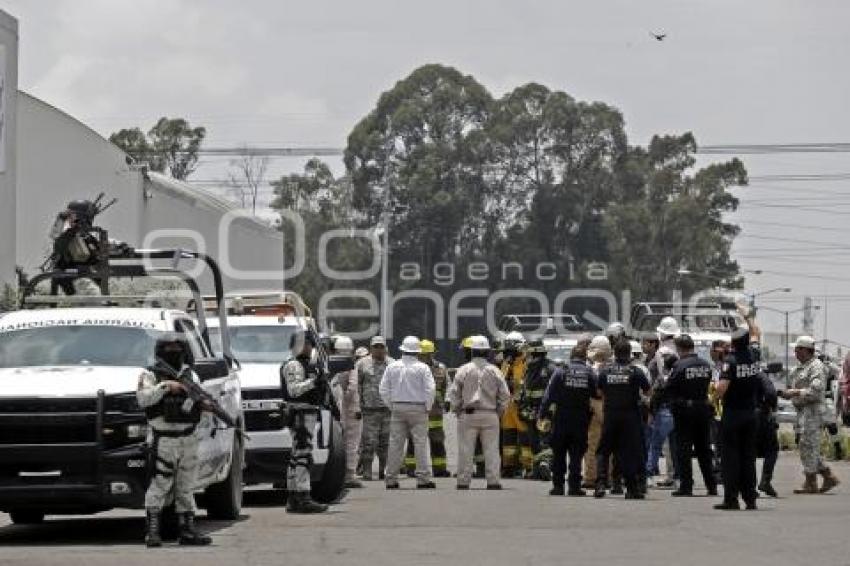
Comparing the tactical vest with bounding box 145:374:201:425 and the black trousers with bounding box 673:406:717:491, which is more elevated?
the tactical vest with bounding box 145:374:201:425

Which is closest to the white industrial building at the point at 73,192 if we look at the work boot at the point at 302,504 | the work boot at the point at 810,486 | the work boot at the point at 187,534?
the work boot at the point at 810,486

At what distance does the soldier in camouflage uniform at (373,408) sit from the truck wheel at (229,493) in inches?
334

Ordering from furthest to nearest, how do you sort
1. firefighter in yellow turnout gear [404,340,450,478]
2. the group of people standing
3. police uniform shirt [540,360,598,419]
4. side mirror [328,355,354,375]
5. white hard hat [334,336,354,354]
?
white hard hat [334,336,354,354], firefighter in yellow turnout gear [404,340,450,478], police uniform shirt [540,360,598,419], the group of people standing, side mirror [328,355,354,375]

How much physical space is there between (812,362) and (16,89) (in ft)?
78.3

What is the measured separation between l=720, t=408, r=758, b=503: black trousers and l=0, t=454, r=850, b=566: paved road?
347 mm

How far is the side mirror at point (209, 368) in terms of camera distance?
1689cm

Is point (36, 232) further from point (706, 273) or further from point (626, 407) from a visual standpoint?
point (706, 273)

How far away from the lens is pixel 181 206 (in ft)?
199

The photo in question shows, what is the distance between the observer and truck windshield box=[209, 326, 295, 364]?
75.4ft

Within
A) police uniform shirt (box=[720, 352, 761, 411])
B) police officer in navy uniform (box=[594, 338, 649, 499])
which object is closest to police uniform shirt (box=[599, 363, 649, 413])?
police officer in navy uniform (box=[594, 338, 649, 499])

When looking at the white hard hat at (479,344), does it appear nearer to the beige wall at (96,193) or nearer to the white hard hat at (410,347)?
the white hard hat at (410,347)

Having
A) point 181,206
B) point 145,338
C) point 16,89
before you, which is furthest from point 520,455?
point 181,206

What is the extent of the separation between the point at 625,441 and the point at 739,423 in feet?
6.36

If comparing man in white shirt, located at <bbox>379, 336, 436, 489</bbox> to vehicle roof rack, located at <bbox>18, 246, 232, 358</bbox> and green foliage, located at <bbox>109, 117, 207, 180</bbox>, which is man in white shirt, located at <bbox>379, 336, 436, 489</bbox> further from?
green foliage, located at <bbox>109, 117, 207, 180</bbox>
